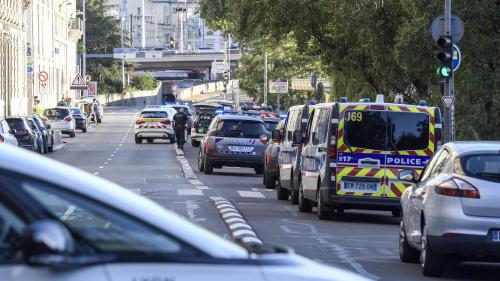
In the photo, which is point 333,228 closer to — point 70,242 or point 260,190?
point 260,190

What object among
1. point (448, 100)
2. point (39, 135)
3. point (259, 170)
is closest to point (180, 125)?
point (39, 135)

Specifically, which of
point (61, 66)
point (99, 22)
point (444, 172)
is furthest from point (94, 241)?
point (99, 22)

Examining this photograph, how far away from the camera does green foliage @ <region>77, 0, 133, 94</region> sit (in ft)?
583

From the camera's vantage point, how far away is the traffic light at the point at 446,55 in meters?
28.4

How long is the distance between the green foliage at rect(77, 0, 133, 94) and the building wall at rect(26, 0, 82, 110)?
3829 cm

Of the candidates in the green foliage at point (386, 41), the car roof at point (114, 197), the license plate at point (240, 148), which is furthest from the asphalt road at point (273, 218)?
the green foliage at point (386, 41)

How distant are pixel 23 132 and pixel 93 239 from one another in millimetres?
42061

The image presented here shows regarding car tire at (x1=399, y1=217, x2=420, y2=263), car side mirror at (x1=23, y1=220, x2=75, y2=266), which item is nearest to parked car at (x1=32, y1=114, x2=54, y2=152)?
car tire at (x1=399, y1=217, x2=420, y2=263)

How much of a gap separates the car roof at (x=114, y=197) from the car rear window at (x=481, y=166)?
8021mm

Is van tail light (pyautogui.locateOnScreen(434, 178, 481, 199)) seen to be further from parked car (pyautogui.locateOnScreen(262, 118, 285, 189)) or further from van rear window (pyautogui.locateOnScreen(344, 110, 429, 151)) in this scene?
parked car (pyautogui.locateOnScreen(262, 118, 285, 189))

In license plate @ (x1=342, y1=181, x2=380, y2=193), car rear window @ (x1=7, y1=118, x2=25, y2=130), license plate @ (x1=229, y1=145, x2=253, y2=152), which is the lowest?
license plate @ (x1=229, y1=145, x2=253, y2=152)

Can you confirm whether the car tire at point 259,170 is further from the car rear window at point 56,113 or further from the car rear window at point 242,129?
the car rear window at point 56,113

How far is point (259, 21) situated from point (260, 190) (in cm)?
1910

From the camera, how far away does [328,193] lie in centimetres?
2041
